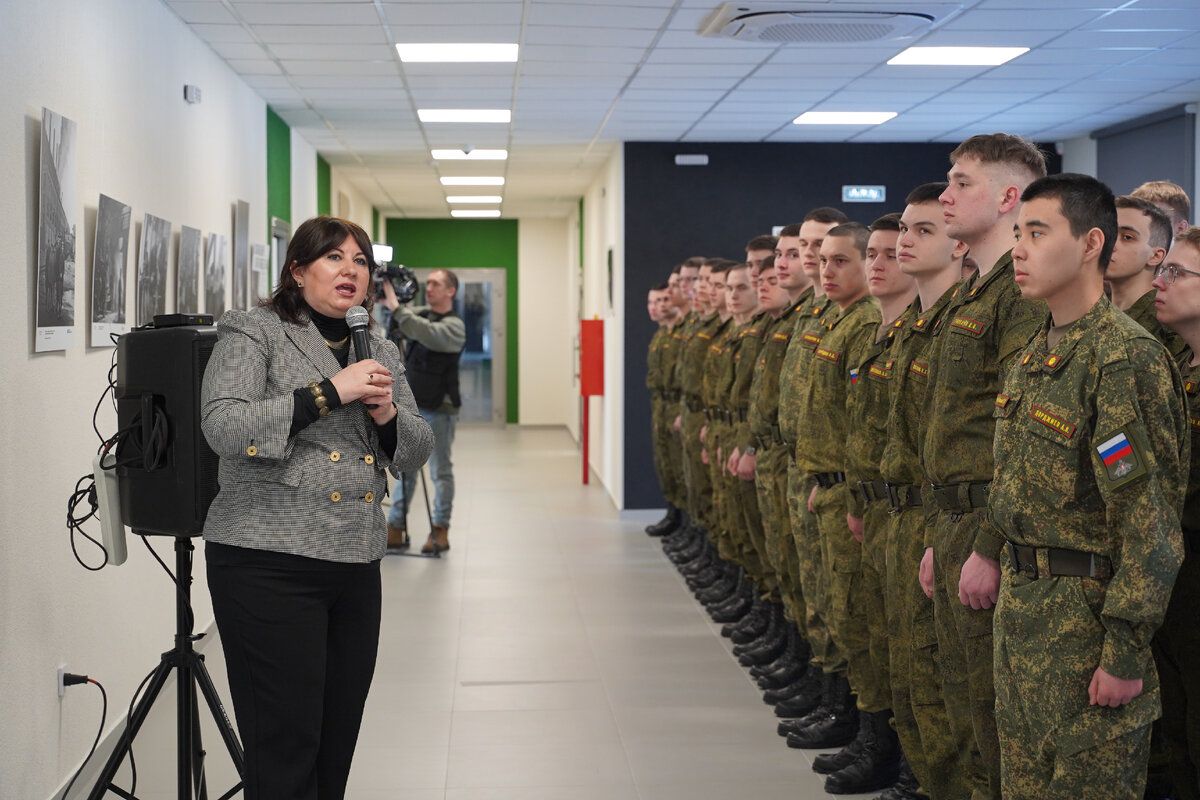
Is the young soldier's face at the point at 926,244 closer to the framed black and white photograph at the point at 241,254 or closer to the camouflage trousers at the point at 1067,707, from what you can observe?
the camouflage trousers at the point at 1067,707

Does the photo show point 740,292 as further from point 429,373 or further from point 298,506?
point 298,506

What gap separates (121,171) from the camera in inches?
179

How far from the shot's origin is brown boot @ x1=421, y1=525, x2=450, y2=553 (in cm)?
798

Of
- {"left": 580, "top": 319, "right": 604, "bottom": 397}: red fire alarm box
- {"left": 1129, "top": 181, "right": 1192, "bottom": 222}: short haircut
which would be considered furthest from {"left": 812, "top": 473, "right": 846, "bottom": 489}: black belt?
{"left": 580, "top": 319, "right": 604, "bottom": 397}: red fire alarm box

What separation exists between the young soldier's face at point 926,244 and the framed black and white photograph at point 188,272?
342 cm

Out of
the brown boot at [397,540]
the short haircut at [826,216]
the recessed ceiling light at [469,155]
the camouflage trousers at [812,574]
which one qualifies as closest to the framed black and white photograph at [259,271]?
the brown boot at [397,540]

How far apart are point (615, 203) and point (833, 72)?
3.43 m

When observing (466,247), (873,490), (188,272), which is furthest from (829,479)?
(466,247)

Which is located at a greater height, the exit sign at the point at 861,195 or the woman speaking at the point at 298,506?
the exit sign at the point at 861,195

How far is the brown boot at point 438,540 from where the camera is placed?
7984 millimetres

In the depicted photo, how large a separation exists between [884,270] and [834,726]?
1.67 meters

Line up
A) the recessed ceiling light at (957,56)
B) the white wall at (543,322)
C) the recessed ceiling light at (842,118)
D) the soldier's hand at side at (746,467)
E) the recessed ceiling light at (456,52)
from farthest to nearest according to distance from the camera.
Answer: the white wall at (543,322), the recessed ceiling light at (842,118), the recessed ceiling light at (957,56), the recessed ceiling light at (456,52), the soldier's hand at side at (746,467)

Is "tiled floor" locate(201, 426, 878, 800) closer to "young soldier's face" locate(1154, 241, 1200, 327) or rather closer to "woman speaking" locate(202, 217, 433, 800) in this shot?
"woman speaking" locate(202, 217, 433, 800)

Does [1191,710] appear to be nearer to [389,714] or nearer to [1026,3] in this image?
[389,714]
